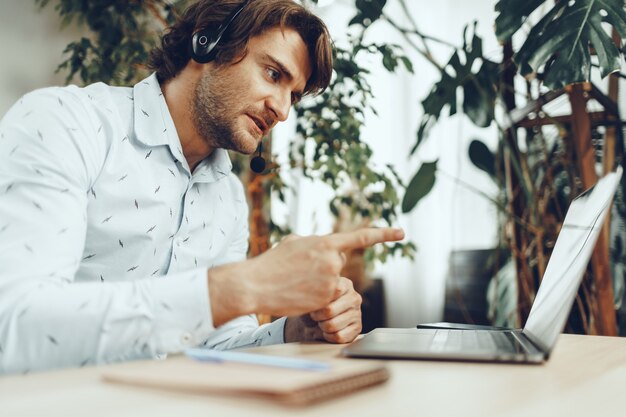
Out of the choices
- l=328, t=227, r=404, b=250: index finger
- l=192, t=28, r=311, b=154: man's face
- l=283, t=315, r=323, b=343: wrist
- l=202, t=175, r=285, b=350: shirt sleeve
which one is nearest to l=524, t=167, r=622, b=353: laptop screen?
l=328, t=227, r=404, b=250: index finger

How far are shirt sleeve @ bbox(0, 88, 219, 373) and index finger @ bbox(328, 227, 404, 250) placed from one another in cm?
16

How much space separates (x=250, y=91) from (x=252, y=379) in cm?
99

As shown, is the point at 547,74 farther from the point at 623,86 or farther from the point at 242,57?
the point at 623,86

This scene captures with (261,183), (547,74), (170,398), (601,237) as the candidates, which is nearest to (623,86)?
(601,237)

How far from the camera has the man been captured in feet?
2.16

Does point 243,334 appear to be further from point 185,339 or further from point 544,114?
point 544,114

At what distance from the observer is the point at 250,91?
135cm

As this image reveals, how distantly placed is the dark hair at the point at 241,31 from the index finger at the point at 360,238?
2.46ft

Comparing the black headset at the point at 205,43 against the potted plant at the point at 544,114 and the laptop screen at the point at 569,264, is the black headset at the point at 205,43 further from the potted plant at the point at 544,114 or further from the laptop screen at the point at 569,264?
the laptop screen at the point at 569,264

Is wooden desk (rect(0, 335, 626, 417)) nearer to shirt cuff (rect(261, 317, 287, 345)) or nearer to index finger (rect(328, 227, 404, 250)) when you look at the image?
index finger (rect(328, 227, 404, 250))

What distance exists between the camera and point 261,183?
2352 mm

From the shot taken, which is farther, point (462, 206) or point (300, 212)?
point (300, 212)

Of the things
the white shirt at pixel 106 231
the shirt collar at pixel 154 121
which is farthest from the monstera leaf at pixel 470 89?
the shirt collar at pixel 154 121

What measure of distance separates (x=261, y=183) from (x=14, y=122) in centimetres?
150
